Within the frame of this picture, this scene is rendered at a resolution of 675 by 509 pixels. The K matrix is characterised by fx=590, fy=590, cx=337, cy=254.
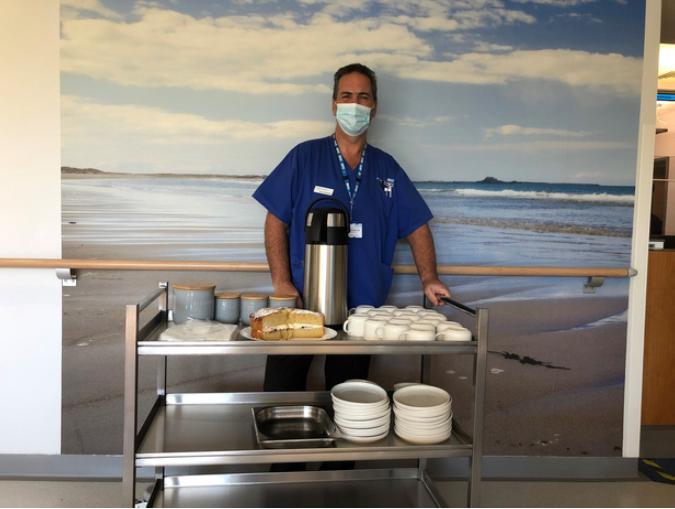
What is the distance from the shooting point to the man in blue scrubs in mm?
2471

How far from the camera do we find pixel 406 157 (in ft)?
9.66

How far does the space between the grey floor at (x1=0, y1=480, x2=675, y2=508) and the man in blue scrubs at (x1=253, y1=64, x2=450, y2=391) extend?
35.9 inches

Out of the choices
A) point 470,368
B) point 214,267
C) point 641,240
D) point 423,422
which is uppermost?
point 641,240

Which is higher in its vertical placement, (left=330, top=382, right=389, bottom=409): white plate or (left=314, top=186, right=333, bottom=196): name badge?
(left=314, top=186, right=333, bottom=196): name badge

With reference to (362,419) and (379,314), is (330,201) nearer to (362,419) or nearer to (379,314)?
(379,314)

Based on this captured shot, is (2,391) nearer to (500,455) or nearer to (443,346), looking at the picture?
(443,346)

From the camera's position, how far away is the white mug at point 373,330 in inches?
71.6

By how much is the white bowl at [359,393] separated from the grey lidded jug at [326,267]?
0.79 feet

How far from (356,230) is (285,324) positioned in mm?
803

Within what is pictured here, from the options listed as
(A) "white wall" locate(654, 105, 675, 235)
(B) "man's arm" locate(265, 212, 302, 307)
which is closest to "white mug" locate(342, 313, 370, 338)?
(B) "man's arm" locate(265, 212, 302, 307)

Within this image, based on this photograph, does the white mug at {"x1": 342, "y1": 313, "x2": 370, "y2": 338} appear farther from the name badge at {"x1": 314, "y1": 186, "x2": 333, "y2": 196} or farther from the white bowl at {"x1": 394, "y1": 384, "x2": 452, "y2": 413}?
the name badge at {"x1": 314, "y1": 186, "x2": 333, "y2": 196}

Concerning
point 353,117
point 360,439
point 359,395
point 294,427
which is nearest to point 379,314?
point 359,395

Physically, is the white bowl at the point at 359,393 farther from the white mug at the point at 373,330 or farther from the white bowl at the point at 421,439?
the white mug at the point at 373,330

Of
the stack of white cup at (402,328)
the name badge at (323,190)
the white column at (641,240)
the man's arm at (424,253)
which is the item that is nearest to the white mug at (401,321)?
the stack of white cup at (402,328)
